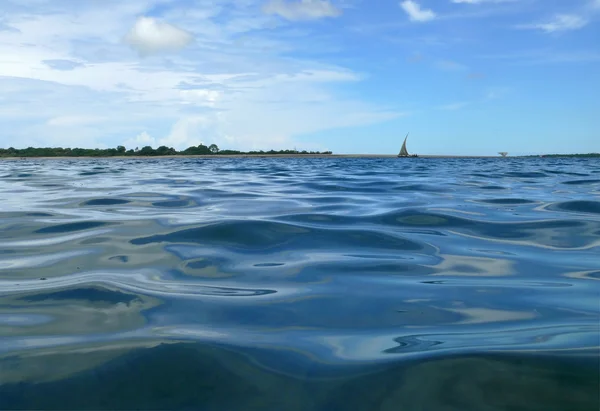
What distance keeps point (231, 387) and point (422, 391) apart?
684 mm

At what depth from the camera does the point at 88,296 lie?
2.81m

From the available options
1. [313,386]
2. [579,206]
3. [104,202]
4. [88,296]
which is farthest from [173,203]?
[313,386]

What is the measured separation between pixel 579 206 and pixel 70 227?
252 inches

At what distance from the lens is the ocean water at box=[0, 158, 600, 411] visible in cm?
174

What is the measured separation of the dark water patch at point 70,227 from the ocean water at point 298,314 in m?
0.03

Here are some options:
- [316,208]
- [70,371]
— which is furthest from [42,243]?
[316,208]

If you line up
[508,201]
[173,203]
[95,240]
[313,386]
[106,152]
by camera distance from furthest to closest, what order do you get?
[106,152]
[508,201]
[173,203]
[95,240]
[313,386]

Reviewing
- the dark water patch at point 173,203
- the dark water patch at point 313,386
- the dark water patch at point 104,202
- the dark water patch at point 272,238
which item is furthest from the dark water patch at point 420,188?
the dark water patch at point 313,386

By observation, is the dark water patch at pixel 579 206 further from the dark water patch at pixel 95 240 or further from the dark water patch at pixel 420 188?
the dark water patch at pixel 95 240

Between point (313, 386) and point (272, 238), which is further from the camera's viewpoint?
point (272, 238)

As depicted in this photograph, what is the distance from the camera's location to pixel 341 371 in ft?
6.18

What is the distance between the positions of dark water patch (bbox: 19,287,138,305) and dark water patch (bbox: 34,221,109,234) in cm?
224

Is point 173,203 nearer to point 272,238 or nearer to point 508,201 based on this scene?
point 272,238

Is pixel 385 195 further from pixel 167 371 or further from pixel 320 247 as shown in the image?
pixel 167 371
